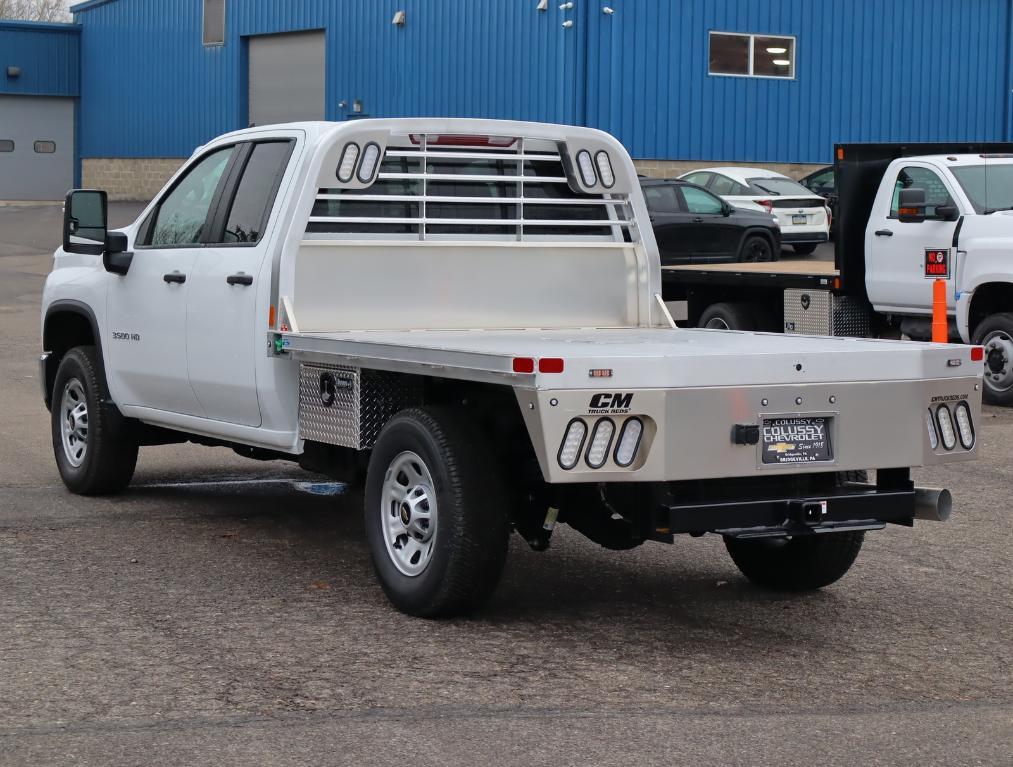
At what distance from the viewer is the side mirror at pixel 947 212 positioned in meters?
14.1

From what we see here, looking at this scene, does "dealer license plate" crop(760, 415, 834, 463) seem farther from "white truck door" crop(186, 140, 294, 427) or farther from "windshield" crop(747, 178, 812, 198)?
"windshield" crop(747, 178, 812, 198)

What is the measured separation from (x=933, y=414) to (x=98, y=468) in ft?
16.0

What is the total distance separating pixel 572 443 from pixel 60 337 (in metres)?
4.99

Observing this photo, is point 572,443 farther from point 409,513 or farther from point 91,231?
point 91,231

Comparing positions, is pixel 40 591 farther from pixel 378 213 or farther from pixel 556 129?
pixel 556 129

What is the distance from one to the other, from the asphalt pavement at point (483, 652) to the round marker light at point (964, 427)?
76cm

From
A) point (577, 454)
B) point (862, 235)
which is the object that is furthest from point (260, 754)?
point (862, 235)

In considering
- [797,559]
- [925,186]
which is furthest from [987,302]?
[797,559]

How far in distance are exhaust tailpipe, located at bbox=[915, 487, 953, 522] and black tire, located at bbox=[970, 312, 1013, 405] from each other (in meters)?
7.58

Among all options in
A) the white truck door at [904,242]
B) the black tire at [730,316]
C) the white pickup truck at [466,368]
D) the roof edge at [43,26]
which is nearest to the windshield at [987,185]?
the white truck door at [904,242]

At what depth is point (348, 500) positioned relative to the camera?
9492mm

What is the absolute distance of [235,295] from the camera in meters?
7.75

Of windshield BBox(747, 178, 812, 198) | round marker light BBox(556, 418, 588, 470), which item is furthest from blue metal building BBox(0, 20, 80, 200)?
round marker light BBox(556, 418, 588, 470)

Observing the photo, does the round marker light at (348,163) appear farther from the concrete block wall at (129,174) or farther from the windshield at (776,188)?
the concrete block wall at (129,174)
